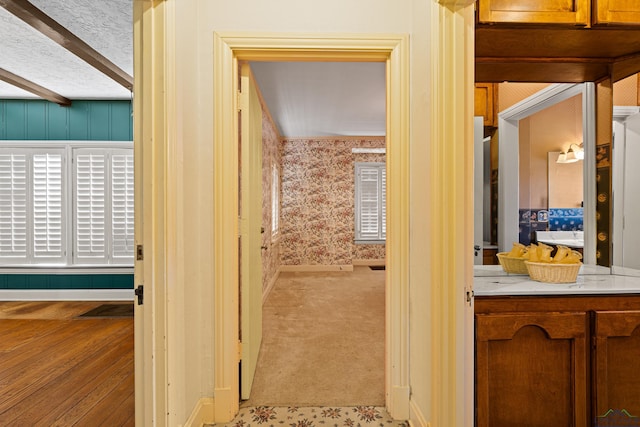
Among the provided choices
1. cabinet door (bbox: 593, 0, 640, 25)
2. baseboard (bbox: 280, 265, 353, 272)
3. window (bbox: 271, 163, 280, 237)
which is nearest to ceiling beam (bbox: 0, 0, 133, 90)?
window (bbox: 271, 163, 280, 237)

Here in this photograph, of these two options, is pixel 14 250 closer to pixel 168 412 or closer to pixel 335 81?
pixel 168 412

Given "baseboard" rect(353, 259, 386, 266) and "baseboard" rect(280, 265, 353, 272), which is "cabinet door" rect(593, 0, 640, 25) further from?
"baseboard" rect(353, 259, 386, 266)

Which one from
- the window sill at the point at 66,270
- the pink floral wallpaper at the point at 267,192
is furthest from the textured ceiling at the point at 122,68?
the window sill at the point at 66,270

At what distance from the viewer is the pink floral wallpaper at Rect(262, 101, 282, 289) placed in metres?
4.54

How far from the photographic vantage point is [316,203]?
651 cm

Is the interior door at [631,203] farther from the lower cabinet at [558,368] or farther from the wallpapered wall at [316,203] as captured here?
the wallpapered wall at [316,203]

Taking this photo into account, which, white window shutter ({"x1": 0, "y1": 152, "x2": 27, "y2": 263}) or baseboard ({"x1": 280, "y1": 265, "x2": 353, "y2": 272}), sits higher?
white window shutter ({"x1": 0, "y1": 152, "x2": 27, "y2": 263})

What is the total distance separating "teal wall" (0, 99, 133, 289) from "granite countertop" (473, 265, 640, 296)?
419 centimetres

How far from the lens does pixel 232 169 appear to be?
181 cm

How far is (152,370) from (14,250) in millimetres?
4233

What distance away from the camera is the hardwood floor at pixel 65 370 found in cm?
190

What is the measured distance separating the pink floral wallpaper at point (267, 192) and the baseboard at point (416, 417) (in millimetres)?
2883

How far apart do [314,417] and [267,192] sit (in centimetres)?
346

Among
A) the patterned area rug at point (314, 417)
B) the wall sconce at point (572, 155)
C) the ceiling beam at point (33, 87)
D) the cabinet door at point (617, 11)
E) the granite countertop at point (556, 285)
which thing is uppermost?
the ceiling beam at point (33, 87)
